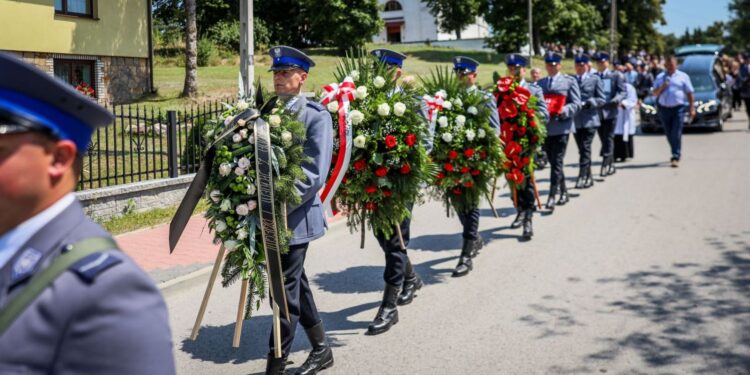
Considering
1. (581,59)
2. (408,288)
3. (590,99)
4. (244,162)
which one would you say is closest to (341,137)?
(244,162)

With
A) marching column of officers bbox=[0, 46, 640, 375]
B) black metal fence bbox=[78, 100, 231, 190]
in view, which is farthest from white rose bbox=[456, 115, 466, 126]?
marching column of officers bbox=[0, 46, 640, 375]

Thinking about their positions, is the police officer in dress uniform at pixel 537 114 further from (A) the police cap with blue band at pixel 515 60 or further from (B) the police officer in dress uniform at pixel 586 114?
(B) the police officer in dress uniform at pixel 586 114

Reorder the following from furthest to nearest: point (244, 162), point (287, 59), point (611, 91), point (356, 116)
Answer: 1. point (611, 91)
2. point (356, 116)
3. point (287, 59)
4. point (244, 162)

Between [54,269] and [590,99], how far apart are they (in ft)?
38.3

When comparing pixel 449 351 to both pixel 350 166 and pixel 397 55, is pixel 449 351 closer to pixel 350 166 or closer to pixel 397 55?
pixel 350 166

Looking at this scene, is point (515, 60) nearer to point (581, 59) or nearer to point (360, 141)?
point (581, 59)

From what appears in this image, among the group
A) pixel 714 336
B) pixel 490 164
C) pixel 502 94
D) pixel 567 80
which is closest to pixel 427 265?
pixel 490 164

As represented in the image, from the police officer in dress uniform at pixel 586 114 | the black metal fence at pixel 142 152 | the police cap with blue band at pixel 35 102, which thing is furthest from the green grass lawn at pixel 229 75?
the police cap with blue band at pixel 35 102

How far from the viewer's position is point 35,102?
1.61m

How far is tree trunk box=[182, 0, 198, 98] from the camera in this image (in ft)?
71.5

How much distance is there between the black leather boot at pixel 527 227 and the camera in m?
9.12

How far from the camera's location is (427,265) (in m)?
8.03

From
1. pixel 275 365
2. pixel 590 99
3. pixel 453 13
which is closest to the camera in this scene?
pixel 275 365

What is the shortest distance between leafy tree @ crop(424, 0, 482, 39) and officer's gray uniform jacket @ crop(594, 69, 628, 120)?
5337 centimetres
